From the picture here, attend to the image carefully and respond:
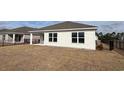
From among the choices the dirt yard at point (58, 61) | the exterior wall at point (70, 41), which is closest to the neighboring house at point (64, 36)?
the exterior wall at point (70, 41)

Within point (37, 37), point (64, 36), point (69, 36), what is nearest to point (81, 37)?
point (69, 36)

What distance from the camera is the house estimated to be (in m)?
13.5

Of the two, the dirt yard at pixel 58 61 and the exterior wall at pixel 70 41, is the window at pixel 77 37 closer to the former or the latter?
the exterior wall at pixel 70 41

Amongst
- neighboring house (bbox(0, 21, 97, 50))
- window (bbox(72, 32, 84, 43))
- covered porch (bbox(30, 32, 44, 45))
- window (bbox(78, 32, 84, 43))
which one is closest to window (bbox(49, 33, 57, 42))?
neighboring house (bbox(0, 21, 97, 50))

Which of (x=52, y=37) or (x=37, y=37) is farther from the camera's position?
(x=37, y=37)

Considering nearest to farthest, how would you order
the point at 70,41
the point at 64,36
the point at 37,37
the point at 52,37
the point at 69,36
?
1. the point at 70,41
2. the point at 69,36
3. the point at 64,36
4. the point at 52,37
5. the point at 37,37

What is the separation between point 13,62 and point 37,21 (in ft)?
8.40

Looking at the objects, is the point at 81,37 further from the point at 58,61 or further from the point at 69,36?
the point at 58,61

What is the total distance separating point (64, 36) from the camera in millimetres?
15055

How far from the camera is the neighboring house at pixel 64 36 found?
13.5 metres

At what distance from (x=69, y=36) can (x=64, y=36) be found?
428 mm

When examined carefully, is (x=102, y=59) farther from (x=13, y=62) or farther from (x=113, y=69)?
(x=13, y=62)
